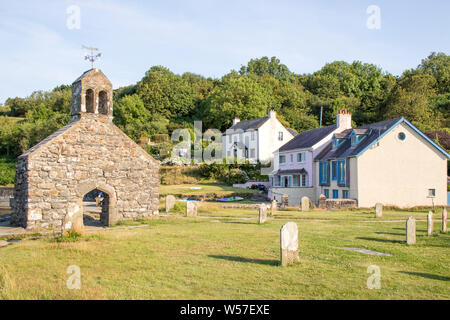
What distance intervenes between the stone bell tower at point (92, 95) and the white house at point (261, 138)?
39.9 metres

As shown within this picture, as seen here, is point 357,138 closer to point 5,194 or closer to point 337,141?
point 337,141

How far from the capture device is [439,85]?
273 ft

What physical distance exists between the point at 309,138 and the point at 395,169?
14242 mm

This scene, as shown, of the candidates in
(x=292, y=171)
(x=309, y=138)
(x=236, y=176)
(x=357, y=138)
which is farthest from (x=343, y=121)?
(x=236, y=176)

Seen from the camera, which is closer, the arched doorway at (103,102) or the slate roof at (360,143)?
the arched doorway at (103,102)

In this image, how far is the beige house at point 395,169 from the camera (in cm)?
3753

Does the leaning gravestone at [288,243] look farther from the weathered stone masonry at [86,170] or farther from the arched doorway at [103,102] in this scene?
the arched doorway at [103,102]

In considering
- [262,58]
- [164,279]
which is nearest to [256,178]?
[164,279]

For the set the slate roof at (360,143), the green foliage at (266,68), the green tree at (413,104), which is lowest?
the slate roof at (360,143)

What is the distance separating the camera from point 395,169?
125 feet

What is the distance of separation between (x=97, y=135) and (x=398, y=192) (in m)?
28.3

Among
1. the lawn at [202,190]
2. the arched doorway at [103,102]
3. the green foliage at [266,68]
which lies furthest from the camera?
the green foliage at [266,68]

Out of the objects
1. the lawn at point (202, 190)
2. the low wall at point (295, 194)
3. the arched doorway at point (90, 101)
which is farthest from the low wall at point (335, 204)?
the arched doorway at point (90, 101)
